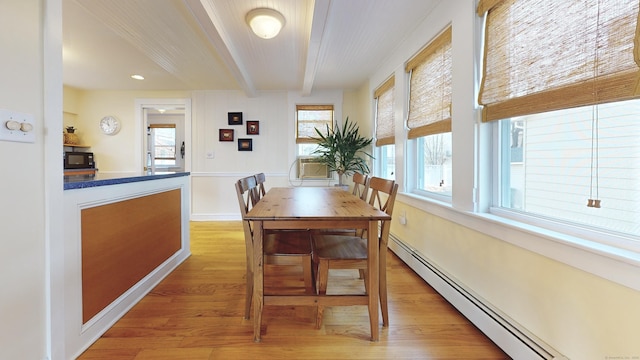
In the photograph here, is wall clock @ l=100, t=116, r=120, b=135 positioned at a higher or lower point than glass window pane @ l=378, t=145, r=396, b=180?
higher

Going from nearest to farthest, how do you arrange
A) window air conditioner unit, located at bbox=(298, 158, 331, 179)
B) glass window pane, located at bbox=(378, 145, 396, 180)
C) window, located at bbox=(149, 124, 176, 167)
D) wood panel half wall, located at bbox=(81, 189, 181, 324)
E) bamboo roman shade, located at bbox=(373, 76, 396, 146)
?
wood panel half wall, located at bbox=(81, 189, 181, 324)
bamboo roman shade, located at bbox=(373, 76, 396, 146)
glass window pane, located at bbox=(378, 145, 396, 180)
window air conditioner unit, located at bbox=(298, 158, 331, 179)
window, located at bbox=(149, 124, 176, 167)

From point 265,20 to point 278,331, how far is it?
2266 millimetres

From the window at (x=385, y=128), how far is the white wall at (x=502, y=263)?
0.76 m

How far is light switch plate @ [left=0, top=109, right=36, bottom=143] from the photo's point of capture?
0.95 meters

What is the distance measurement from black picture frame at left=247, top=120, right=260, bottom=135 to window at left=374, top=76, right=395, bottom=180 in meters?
2.00

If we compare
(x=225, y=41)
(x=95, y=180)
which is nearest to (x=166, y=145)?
(x=225, y=41)

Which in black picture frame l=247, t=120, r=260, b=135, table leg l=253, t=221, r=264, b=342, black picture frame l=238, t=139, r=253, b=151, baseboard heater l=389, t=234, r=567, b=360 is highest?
black picture frame l=247, t=120, r=260, b=135

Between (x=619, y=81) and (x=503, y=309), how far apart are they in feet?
3.77

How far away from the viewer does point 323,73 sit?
364 centimetres

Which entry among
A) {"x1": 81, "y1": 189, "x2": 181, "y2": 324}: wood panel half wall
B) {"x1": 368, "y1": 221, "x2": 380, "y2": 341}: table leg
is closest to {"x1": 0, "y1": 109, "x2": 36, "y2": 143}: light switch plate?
{"x1": 81, "y1": 189, "x2": 181, "y2": 324}: wood panel half wall

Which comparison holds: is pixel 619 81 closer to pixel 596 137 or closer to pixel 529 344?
pixel 596 137

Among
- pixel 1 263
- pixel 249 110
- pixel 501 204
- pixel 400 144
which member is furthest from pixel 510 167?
Result: pixel 249 110

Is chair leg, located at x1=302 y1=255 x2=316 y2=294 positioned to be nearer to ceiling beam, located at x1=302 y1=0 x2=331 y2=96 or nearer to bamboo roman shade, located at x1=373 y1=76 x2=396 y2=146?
ceiling beam, located at x1=302 y1=0 x2=331 y2=96

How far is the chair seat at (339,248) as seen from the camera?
1532 mm
